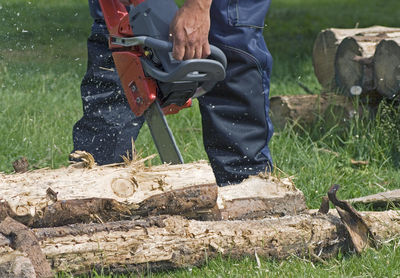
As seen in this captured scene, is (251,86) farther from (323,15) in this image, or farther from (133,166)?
(323,15)

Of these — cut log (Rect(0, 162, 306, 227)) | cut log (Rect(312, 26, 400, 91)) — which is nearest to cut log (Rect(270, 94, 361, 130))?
cut log (Rect(312, 26, 400, 91))

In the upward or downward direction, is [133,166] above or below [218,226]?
above

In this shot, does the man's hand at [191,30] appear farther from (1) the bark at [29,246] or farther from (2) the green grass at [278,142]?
(1) the bark at [29,246]

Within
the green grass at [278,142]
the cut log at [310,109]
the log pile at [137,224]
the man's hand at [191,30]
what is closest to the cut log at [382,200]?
the green grass at [278,142]

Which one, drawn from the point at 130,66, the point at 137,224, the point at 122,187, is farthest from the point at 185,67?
the point at 137,224

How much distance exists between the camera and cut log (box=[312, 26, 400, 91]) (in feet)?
14.9

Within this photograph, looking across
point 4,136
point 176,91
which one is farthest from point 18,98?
point 176,91

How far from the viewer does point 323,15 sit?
1067cm

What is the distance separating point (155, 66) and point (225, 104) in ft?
2.13

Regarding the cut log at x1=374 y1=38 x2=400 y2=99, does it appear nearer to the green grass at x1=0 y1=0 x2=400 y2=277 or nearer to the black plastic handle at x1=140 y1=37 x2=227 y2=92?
the green grass at x1=0 y1=0 x2=400 y2=277

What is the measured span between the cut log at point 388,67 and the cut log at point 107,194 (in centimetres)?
183

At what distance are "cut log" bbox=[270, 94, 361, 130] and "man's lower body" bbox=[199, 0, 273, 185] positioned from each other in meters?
0.99

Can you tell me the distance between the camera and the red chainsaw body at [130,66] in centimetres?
274

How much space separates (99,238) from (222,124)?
3.97 feet
